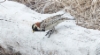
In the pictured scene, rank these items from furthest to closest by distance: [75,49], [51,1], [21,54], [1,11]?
[51,1] → [1,11] → [21,54] → [75,49]

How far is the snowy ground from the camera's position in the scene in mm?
3246

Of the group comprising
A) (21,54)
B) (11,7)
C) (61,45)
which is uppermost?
(11,7)

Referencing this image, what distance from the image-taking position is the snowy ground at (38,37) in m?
3.25

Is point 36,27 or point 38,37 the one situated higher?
point 36,27

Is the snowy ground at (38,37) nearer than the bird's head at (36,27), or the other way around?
the snowy ground at (38,37)

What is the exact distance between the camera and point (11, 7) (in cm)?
424

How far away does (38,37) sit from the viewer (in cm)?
365

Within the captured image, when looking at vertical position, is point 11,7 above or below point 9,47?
above

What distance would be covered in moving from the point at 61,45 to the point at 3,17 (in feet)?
3.46

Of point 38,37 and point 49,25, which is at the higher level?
point 49,25

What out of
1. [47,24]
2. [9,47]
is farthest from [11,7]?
[47,24]

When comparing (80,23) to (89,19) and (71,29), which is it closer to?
(89,19)

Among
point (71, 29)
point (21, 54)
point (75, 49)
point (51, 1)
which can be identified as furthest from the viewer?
point (51, 1)

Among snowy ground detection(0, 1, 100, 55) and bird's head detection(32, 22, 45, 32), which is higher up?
bird's head detection(32, 22, 45, 32)
